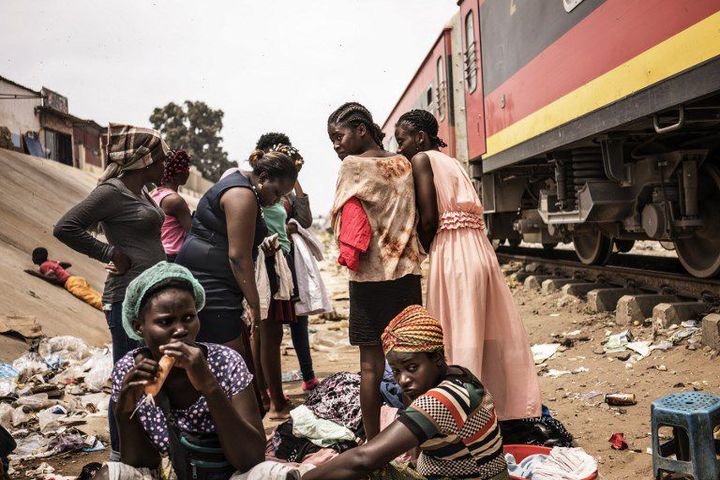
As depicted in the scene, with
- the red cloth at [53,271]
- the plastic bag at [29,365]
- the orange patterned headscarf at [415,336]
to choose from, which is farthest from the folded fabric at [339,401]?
the red cloth at [53,271]

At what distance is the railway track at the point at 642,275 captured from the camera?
5.86 meters

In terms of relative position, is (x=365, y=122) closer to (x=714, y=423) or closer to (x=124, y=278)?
(x=124, y=278)

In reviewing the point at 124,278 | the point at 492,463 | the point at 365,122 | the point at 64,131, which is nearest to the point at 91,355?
the point at 124,278

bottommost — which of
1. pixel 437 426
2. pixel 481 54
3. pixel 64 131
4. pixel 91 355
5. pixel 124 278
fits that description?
pixel 91 355

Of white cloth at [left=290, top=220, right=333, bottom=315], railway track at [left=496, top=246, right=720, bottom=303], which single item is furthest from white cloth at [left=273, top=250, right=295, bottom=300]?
railway track at [left=496, top=246, right=720, bottom=303]

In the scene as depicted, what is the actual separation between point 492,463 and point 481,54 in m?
7.35

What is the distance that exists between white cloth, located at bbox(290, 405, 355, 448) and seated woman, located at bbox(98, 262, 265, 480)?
114 centimetres

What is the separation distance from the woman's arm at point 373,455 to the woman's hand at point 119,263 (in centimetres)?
164

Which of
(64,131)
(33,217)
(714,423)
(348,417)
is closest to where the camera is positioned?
(714,423)

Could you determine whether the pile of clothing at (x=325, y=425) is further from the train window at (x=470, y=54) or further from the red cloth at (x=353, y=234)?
the train window at (x=470, y=54)

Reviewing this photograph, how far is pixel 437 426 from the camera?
6.70 feet

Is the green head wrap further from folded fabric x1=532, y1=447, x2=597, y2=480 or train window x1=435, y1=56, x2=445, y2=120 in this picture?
train window x1=435, y1=56, x2=445, y2=120

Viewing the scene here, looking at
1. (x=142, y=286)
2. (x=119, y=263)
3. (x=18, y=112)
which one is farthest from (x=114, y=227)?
(x=18, y=112)

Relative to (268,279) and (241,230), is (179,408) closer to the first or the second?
(241,230)
